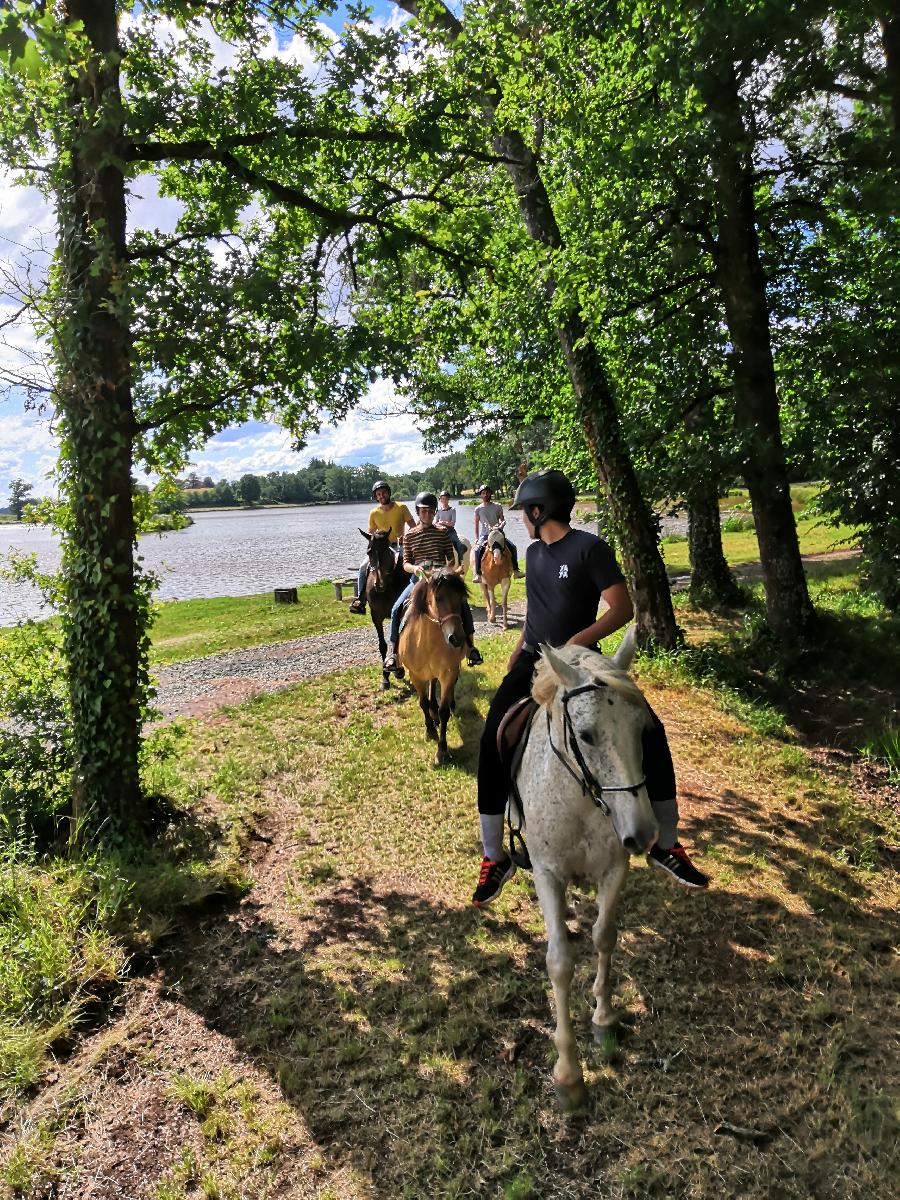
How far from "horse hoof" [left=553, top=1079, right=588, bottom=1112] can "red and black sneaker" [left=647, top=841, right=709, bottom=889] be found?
1.18 m

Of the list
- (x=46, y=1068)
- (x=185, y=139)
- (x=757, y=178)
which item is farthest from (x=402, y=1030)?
(x=757, y=178)

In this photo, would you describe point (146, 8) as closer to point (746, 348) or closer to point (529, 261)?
point (529, 261)

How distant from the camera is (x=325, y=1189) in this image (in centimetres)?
315

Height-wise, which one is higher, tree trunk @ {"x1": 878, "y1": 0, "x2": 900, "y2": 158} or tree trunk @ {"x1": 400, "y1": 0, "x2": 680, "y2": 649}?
tree trunk @ {"x1": 878, "y1": 0, "x2": 900, "y2": 158}

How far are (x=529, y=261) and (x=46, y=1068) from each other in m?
9.83

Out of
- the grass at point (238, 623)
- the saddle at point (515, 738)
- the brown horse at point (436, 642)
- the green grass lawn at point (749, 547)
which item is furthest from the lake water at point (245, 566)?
the saddle at point (515, 738)

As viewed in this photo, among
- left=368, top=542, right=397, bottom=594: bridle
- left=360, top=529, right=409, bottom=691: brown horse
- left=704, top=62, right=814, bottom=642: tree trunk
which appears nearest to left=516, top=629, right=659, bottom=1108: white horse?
left=704, top=62, right=814, bottom=642: tree trunk

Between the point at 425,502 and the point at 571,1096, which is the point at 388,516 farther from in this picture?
the point at 571,1096

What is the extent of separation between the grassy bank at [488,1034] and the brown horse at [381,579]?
5.46 metres

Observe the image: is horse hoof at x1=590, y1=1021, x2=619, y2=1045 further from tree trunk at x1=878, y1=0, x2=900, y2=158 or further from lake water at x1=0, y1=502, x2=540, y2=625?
lake water at x1=0, y1=502, x2=540, y2=625

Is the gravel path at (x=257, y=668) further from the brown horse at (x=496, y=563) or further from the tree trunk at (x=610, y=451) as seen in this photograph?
the tree trunk at (x=610, y=451)

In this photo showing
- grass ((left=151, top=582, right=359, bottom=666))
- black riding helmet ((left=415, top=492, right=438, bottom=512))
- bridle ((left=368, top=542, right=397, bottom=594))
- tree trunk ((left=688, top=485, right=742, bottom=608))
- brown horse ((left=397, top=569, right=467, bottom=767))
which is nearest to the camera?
brown horse ((left=397, top=569, right=467, bottom=767))

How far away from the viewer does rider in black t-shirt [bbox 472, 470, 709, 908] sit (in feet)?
12.6

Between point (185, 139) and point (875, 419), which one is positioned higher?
point (185, 139)
